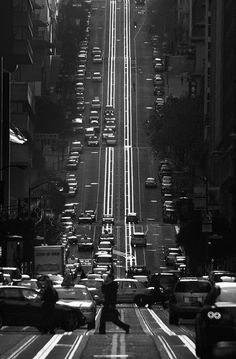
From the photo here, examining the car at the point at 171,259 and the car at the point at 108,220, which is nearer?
the car at the point at 171,259

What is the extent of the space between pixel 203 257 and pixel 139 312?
5798 cm

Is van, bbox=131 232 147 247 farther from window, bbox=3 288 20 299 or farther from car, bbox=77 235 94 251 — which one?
window, bbox=3 288 20 299

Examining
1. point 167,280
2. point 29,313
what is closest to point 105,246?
point 167,280

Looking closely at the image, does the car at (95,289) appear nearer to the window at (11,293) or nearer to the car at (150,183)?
the window at (11,293)

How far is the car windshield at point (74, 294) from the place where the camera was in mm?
47750

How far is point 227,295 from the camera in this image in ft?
89.4

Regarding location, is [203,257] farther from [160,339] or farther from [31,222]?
[160,339]

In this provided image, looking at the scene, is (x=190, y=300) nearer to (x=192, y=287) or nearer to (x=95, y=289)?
(x=192, y=287)

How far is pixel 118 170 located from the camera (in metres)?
184

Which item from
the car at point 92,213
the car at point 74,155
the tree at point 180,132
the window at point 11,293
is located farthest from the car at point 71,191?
the window at point 11,293

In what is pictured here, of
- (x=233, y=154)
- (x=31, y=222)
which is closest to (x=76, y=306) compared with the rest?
(x=31, y=222)

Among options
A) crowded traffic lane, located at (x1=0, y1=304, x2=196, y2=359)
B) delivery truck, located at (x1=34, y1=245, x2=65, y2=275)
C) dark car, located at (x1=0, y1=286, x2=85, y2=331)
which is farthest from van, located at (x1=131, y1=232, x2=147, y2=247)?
dark car, located at (x1=0, y1=286, x2=85, y2=331)

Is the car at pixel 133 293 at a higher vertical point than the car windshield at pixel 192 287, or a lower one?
higher

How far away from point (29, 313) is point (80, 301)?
4.44m
